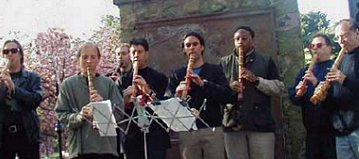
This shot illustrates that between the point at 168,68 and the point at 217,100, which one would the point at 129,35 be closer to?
the point at 168,68

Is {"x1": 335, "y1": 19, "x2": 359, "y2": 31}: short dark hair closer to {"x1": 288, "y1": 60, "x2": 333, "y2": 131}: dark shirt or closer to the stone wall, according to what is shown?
{"x1": 288, "y1": 60, "x2": 333, "y2": 131}: dark shirt

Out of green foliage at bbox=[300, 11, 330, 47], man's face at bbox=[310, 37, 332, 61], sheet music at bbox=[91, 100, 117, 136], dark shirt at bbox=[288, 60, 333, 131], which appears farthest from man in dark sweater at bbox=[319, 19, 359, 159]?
green foliage at bbox=[300, 11, 330, 47]

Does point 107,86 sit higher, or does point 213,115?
point 107,86

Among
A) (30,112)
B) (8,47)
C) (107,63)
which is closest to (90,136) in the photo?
(30,112)

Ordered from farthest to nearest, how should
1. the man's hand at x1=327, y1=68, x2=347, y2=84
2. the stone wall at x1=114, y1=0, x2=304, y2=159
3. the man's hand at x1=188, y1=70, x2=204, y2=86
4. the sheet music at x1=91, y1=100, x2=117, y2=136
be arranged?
the stone wall at x1=114, y1=0, x2=304, y2=159 < the man's hand at x1=188, y1=70, x2=204, y2=86 < the man's hand at x1=327, y1=68, x2=347, y2=84 < the sheet music at x1=91, y1=100, x2=117, y2=136

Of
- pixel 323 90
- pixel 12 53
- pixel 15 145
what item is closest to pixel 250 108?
pixel 323 90

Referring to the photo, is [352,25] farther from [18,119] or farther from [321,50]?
[18,119]

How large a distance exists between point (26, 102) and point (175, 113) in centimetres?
152

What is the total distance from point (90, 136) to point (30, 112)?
0.87m

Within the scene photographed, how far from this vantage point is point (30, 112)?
4.78m

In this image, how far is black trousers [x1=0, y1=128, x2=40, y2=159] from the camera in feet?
15.3

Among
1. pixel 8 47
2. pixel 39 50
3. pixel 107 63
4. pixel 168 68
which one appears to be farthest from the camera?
pixel 39 50

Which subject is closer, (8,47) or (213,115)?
(213,115)

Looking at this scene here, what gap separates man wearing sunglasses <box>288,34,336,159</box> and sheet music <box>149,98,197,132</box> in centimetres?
114
